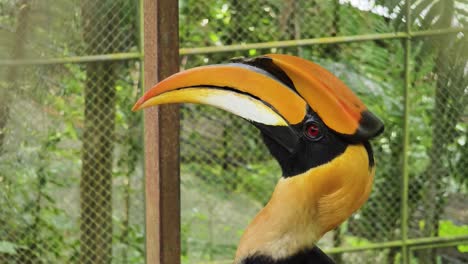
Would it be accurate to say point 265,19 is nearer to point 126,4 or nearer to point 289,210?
point 126,4

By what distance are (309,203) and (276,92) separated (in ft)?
0.73

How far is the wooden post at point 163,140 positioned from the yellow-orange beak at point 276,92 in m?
0.13

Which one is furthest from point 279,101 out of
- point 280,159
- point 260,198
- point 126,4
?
point 260,198

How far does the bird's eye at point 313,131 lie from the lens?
5.27 feet

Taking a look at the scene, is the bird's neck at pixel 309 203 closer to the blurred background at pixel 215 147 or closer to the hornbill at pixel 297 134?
the hornbill at pixel 297 134

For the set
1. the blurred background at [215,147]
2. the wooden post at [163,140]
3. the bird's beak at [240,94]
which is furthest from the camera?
the blurred background at [215,147]

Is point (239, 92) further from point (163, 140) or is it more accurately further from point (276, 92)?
point (163, 140)

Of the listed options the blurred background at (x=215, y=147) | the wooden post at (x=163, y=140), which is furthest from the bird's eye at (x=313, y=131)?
the blurred background at (x=215, y=147)

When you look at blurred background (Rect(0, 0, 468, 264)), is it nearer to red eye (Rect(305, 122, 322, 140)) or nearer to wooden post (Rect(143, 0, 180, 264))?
wooden post (Rect(143, 0, 180, 264))

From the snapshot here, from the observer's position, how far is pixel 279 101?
5.24 ft

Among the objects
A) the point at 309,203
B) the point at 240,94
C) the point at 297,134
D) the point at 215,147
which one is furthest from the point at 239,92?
the point at 215,147

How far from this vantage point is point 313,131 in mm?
1613

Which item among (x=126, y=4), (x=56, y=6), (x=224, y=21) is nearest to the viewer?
(x=56, y=6)

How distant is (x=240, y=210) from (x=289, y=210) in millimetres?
2129
